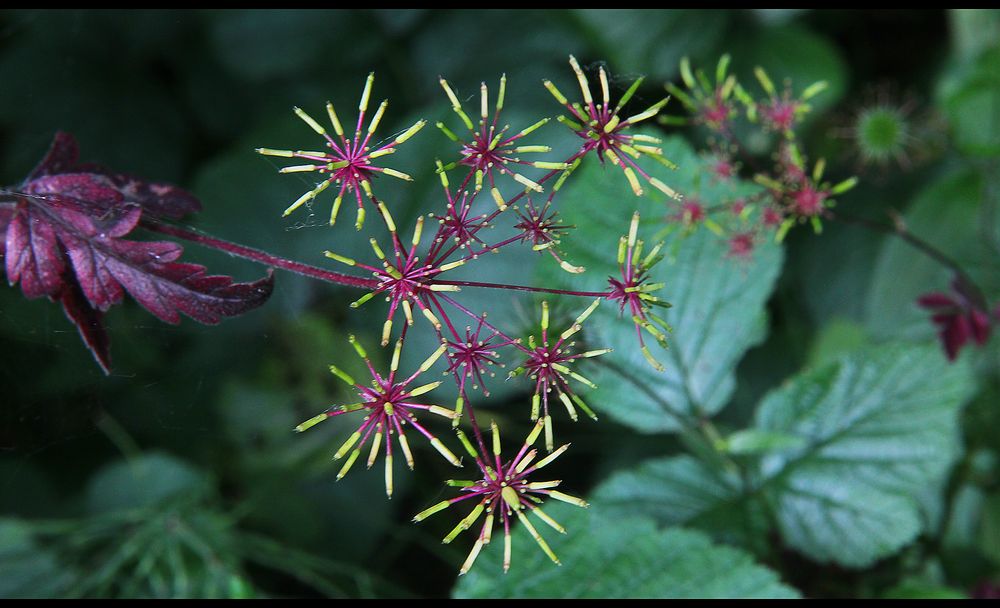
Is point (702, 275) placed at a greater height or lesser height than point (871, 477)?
greater

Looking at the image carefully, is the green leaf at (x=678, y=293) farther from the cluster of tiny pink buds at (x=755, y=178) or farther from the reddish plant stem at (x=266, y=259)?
the reddish plant stem at (x=266, y=259)

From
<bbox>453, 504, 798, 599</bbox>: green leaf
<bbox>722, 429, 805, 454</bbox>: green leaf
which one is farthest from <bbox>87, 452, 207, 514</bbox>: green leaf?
<bbox>722, 429, 805, 454</bbox>: green leaf

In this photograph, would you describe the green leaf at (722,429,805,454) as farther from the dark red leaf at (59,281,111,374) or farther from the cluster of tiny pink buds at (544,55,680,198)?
the dark red leaf at (59,281,111,374)

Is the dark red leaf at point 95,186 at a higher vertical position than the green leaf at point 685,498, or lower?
higher

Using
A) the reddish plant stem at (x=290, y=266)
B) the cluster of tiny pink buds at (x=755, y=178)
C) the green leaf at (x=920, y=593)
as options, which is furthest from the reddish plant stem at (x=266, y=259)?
the green leaf at (x=920, y=593)

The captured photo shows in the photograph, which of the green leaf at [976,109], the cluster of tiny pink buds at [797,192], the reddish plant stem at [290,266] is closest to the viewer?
the reddish plant stem at [290,266]

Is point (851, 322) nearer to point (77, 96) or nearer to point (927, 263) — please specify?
point (927, 263)
